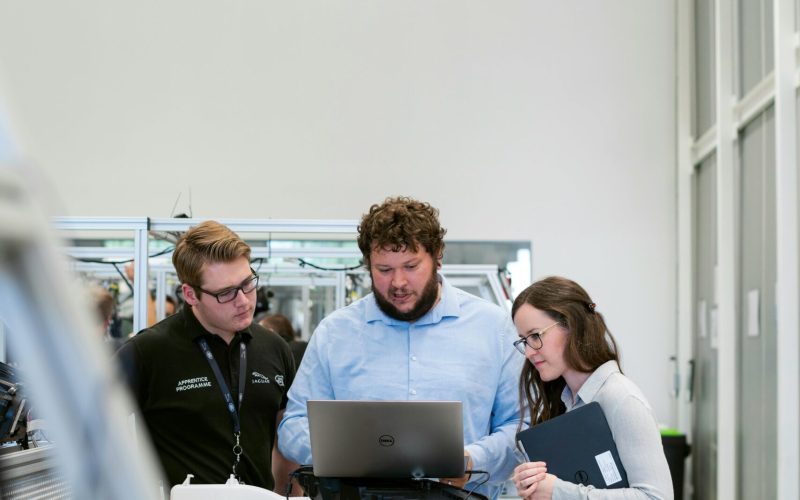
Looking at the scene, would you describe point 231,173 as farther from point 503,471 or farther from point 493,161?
point 503,471

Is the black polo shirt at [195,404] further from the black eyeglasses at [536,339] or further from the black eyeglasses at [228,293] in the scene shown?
the black eyeglasses at [536,339]

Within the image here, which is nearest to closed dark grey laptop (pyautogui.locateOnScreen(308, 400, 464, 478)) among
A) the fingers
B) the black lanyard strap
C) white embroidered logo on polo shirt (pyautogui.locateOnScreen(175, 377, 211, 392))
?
the fingers

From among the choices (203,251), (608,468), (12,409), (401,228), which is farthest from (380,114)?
(12,409)

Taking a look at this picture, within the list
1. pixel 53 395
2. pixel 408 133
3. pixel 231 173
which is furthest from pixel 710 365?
pixel 53 395

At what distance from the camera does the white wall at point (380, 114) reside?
768 centimetres

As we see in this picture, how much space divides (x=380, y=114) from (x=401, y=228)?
5476mm

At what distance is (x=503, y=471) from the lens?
243cm

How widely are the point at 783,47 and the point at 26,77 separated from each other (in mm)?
6103

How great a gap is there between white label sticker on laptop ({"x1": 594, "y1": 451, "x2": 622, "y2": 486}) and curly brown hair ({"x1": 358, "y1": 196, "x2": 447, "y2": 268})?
2.45 feet

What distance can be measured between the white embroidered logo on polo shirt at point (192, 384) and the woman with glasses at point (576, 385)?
0.86 metres

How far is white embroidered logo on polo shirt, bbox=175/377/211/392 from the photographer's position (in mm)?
2494

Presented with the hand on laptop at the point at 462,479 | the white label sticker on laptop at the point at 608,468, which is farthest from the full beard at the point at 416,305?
the white label sticker on laptop at the point at 608,468

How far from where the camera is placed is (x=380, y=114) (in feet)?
25.7

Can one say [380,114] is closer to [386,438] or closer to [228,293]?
[228,293]
